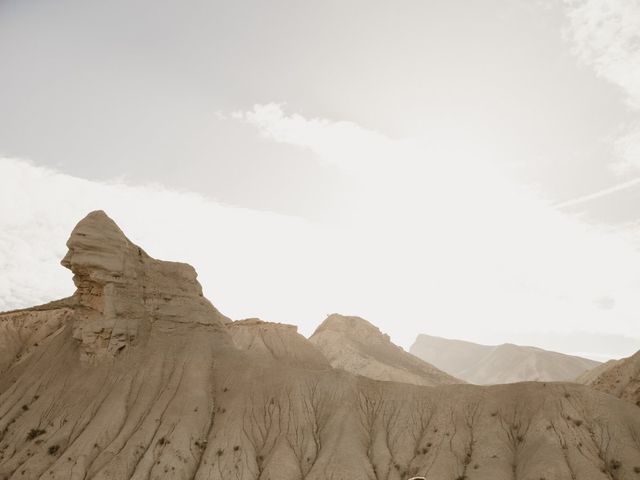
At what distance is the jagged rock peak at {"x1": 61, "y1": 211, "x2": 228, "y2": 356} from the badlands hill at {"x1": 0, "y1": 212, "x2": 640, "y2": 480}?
0.16 m

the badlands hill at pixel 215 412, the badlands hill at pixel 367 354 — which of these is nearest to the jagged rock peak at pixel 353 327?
the badlands hill at pixel 367 354

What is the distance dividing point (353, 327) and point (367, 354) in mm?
15123

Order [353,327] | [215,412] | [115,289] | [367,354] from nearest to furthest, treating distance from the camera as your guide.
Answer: [215,412], [115,289], [367,354], [353,327]

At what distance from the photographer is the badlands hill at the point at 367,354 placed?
107812 mm

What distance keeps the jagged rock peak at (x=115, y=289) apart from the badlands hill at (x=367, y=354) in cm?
5008

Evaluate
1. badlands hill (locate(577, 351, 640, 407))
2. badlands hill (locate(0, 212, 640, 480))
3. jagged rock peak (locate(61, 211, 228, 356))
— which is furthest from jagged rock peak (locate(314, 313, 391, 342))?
badlands hill (locate(577, 351, 640, 407))

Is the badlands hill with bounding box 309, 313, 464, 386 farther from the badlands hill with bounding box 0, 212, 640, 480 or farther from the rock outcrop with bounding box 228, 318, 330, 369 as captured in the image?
the badlands hill with bounding box 0, 212, 640, 480

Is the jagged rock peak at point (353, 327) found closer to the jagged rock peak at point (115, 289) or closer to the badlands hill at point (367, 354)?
the badlands hill at point (367, 354)

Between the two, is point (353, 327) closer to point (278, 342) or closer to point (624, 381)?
point (278, 342)

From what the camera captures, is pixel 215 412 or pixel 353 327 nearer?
pixel 215 412

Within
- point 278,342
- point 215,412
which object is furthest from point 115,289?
point 278,342

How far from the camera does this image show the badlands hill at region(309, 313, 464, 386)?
10781 centimetres

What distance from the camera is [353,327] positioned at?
134875mm

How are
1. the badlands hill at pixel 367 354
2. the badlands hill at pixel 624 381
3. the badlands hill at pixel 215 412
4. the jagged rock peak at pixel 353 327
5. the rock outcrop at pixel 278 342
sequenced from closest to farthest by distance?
the badlands hill at pixel 215 412 < the badlands hill at pixel 624 381 < the rock outcrop at pixel 278 342 < the badlands hill at pixel 367 354 < the jagged rock peak at pixel 353 327
